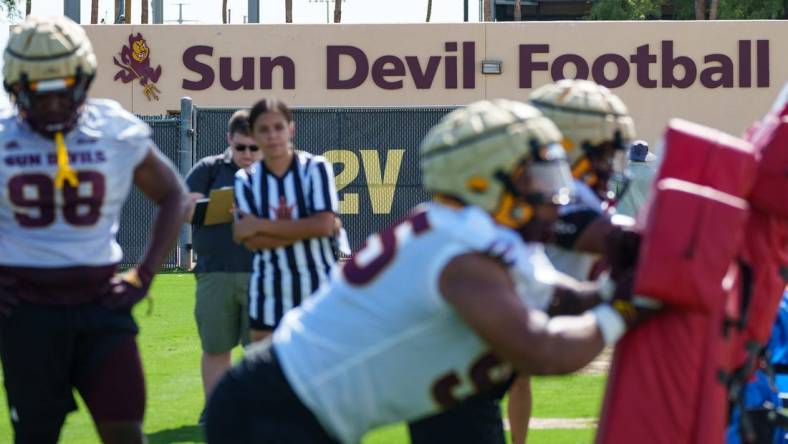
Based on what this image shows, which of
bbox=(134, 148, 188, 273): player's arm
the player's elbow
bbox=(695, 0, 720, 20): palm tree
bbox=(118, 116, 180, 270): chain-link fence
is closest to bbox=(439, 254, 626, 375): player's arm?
the player's elbow

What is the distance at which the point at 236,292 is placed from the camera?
27.8 feet

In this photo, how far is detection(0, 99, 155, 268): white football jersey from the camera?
493 centimetres

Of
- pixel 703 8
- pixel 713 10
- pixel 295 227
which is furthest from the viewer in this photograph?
pixel 703 8

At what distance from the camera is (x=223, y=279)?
8461mm

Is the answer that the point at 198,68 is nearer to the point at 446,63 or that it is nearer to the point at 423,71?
the point at 423,71

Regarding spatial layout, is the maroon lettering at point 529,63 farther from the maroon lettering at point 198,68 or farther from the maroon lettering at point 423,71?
the maroon lettering at point 198,68

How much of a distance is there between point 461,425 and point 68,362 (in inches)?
53.5

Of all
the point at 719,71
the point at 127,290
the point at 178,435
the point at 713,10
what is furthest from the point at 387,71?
the point at 127,290

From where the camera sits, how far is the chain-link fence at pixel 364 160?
21.9 meters

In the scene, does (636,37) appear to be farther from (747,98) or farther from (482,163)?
(482,163)

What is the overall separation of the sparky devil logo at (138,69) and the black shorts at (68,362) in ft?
85.5

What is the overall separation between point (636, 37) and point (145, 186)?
1019 inches

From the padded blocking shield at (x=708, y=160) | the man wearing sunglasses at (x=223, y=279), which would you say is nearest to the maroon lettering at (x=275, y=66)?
the man wearing sunglasses at (x=223, y=279)

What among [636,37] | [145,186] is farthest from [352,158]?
[145,186]
